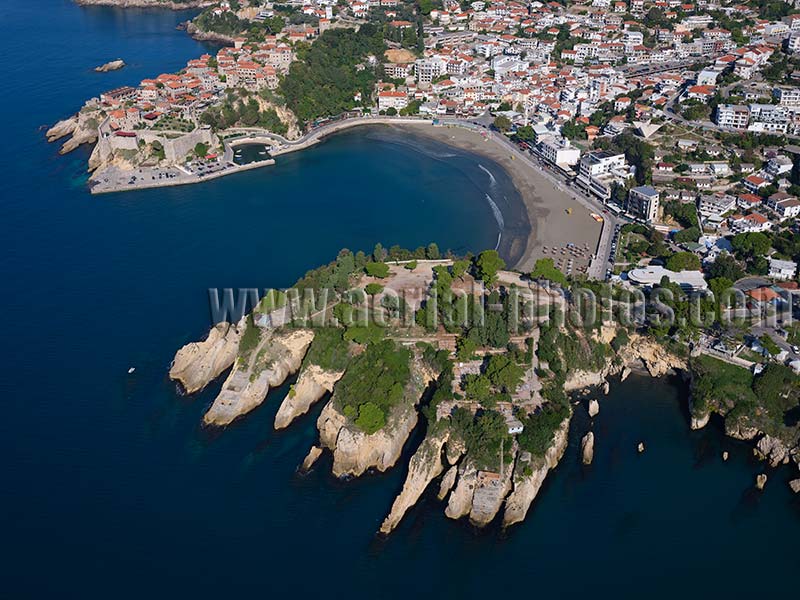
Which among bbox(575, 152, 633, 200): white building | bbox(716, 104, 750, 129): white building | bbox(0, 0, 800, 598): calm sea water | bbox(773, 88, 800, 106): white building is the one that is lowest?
bbox(0, 0, 800, 598): calm sea water

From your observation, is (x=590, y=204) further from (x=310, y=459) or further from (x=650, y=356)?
(x=310, y=459)

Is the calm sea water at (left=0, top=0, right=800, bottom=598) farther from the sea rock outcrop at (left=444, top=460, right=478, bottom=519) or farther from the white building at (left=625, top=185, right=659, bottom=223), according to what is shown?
the white building at (left=625, top=185, right=659, bottom=223)

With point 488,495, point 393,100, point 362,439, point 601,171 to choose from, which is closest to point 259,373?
point 362,439

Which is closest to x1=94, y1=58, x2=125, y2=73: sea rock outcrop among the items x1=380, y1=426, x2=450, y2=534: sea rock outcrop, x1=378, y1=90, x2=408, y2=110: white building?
x1=378, y1=90, x2=408, y2=110: white building

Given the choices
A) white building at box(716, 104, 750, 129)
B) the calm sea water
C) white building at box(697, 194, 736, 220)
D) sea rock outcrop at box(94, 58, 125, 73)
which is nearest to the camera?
the calm sea water

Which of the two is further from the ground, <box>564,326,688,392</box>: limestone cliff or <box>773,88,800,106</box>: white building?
<box>773,88,800,106</box>: white building

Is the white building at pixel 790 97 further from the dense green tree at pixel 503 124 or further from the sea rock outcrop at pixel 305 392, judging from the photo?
the sea rock outcrop at pixel 305 392

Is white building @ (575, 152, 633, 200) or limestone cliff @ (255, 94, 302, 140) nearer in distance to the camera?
white building @ (575, 152, 633, 200)
